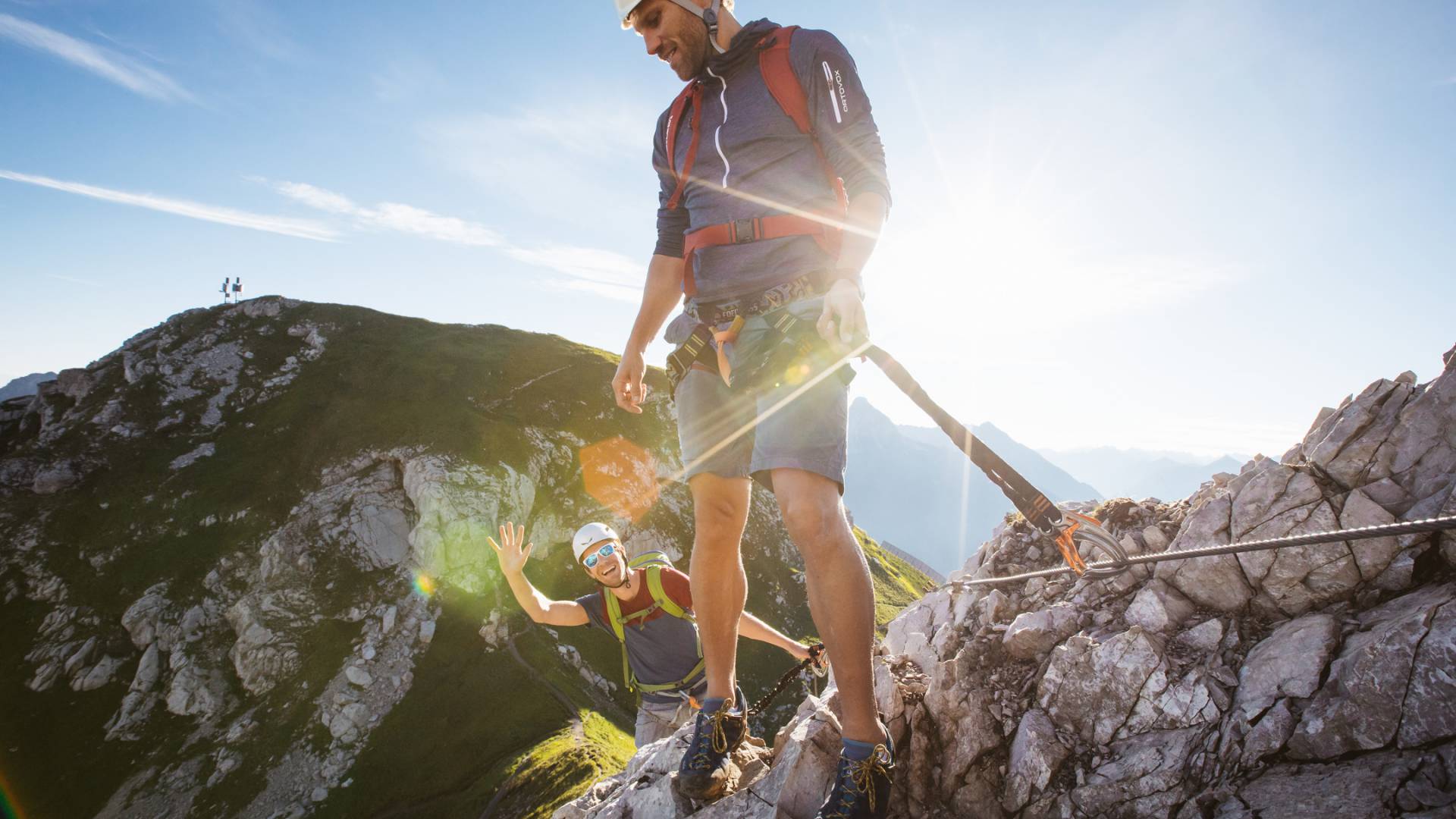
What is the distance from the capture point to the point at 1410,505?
4.70 m

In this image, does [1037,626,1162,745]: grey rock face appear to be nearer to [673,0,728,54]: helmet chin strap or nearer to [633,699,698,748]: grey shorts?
[673,0,728,54]: helmet chin strap

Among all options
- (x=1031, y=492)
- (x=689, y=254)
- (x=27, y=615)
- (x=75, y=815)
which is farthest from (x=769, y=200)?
(x=27, y=615)

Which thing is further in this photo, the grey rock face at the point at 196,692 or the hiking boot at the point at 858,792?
the grey rock face at the point at 196,692

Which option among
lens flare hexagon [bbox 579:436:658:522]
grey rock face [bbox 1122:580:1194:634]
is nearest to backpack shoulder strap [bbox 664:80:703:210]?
grey rock face [bbox 1122:580:1194:634]

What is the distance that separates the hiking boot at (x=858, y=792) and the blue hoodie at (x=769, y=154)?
3.31 m

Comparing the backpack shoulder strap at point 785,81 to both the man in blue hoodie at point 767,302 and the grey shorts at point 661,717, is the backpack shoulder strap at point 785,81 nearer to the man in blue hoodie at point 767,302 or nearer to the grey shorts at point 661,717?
the man in blue hoodie at point 767,302

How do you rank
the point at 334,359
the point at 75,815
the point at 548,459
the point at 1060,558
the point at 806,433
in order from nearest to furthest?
the point at 806,433 → the point at 1060,558 → the point at 75,815 → the point at 548,459 → the point at 334,359

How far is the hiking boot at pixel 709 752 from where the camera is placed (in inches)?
199

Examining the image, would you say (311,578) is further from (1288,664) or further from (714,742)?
(1288,664)

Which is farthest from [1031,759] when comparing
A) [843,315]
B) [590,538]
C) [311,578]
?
[311,578]

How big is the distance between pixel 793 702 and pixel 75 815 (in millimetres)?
55052

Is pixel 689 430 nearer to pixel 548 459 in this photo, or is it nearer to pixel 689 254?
pixel 689 254

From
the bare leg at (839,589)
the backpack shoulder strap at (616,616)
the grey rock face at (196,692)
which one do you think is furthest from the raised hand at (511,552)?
the grey rock face at (196,692)

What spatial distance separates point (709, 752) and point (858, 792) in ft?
5.80
